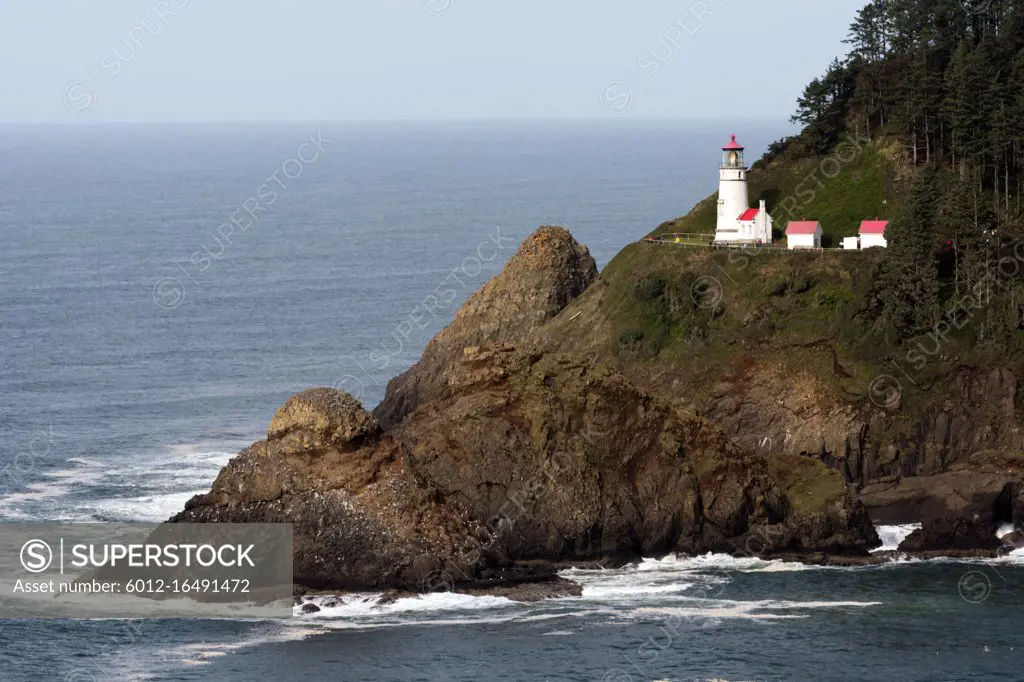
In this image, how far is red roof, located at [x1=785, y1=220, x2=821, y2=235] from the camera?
123000mm

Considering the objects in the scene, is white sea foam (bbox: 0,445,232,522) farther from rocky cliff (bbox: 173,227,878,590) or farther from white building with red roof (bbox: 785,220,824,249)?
white building with red roof (bbox: 785,220,824,249)

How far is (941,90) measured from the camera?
436 feet

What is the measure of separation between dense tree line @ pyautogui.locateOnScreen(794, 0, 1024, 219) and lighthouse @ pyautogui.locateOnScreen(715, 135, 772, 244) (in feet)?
38.9

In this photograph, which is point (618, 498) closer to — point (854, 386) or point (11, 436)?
point (854, 386)

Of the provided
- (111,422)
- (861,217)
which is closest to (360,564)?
(111,422)

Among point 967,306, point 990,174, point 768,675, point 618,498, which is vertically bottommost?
point 768,675

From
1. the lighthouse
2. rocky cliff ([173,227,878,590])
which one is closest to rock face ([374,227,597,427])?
the lighthouse

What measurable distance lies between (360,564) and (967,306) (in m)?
42.3

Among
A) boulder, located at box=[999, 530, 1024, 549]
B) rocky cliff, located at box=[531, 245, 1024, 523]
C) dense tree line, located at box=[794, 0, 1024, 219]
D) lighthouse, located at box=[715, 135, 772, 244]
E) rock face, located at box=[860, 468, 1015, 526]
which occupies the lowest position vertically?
boulder, located at box=[999, 530, 1024, 549]

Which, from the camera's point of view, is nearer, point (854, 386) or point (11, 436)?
point (854, 386)

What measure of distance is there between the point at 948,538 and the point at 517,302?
3785 cm

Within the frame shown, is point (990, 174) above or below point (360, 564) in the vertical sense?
above

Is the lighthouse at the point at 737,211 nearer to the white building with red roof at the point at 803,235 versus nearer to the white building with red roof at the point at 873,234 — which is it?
the white building with red roof at the point at 803,235

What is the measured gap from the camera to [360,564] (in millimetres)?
89688
